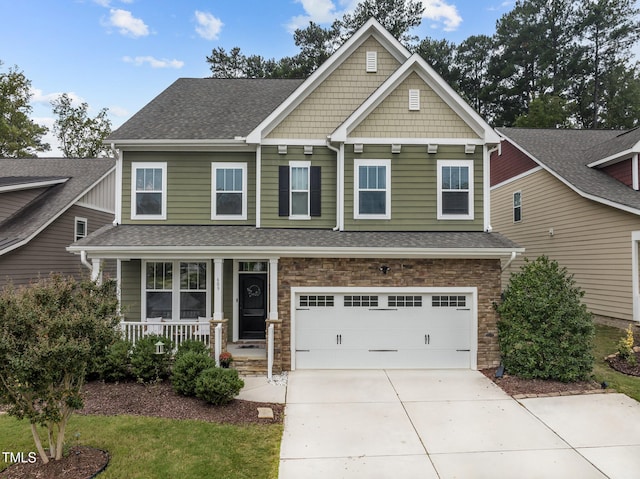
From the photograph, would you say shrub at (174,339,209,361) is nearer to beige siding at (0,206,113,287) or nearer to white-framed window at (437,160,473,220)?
beige siding at (0,206,113,287)

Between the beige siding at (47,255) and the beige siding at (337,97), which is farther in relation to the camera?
the beige siding at (47,255)

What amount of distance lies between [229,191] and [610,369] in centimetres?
1031

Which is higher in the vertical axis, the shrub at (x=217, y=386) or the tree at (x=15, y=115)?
the tree at (x=15, y=115)

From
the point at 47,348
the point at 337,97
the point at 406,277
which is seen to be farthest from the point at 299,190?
the point at 47,348

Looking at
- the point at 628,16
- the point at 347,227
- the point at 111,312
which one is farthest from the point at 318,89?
the point at 628,16

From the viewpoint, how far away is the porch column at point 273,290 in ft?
30.7

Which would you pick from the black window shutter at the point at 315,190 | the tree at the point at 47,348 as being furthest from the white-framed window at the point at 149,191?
the tree at the point at 47,348

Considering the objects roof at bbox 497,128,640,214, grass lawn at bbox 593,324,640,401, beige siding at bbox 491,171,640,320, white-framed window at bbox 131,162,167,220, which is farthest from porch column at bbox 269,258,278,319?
beige siding at bbox 491,171,640,320

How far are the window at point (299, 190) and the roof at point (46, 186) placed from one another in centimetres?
867

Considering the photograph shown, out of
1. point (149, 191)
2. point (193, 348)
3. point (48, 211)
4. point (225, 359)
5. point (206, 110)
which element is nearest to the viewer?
point (193, 348)

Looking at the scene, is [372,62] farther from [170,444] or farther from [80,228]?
[80,228]

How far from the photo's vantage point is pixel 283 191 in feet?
35.3

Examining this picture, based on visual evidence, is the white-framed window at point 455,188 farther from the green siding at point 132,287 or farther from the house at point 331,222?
the green siding at point 132,287

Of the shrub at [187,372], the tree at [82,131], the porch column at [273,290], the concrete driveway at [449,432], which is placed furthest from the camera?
the tree at [82,131]
